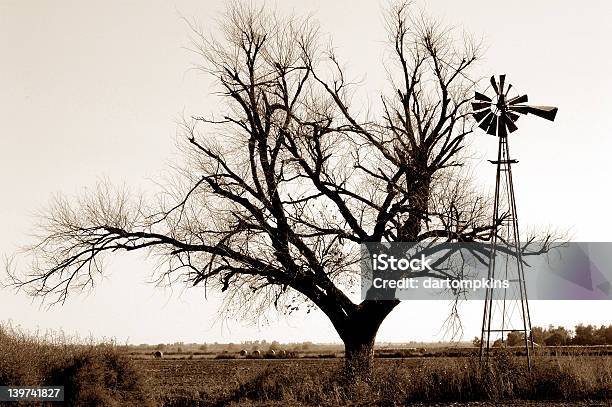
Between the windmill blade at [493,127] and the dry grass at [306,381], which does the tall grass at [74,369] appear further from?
the windmill blade at [493,127]

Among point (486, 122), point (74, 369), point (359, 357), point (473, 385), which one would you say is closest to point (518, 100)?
point (486, 122)

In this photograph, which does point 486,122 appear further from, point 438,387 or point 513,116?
point 438,387

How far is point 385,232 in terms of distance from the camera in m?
24.2

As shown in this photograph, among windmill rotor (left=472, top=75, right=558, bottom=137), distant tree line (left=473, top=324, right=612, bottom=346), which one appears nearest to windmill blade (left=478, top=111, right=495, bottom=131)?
windmill rotor (left=472, top=75, right=558, bottom=137)

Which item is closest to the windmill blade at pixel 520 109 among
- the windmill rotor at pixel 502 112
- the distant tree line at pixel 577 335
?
the windmill rotor at pixel 502 112

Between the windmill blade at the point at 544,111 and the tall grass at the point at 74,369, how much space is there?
1307 centimetres

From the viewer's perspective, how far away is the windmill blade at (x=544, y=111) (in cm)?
2272

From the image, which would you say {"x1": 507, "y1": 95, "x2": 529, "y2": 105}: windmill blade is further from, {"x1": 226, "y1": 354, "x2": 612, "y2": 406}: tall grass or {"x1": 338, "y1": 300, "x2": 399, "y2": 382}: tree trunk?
{"x1": 226, "y1": 354, "x2": 612, "y2": 406}: tall grass

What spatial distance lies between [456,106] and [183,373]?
56.3 feet

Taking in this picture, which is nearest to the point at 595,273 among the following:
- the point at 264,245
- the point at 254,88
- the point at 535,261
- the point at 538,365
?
the point at 535,261

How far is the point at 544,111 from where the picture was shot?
22.8 m

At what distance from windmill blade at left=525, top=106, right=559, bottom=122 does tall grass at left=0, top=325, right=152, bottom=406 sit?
1307cm

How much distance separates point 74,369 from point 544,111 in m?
14.4

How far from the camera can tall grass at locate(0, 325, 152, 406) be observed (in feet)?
67.5
